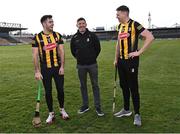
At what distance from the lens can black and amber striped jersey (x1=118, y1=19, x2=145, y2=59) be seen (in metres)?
6.32

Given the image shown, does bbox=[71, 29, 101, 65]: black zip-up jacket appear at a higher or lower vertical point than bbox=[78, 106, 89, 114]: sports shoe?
higher

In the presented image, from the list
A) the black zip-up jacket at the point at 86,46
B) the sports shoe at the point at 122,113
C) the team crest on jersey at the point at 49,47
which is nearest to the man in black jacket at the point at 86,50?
the black zip-up jacket at the point at 86,46

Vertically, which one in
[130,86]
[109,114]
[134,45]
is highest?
[134,45]

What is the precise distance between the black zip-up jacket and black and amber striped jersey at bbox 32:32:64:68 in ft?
1.93

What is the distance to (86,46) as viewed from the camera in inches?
281

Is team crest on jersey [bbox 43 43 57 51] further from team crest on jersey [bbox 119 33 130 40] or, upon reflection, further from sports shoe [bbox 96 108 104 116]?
sports shoe [bbox 96 108 104 116]

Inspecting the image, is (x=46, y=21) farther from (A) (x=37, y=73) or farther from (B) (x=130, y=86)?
(B) (x=130, y=86)

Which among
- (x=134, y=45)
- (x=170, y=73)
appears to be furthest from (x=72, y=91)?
(x=170, y=73)

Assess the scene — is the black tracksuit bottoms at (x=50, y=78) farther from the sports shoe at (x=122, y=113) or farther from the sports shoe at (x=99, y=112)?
the sports shoe at (x=122, y=113)

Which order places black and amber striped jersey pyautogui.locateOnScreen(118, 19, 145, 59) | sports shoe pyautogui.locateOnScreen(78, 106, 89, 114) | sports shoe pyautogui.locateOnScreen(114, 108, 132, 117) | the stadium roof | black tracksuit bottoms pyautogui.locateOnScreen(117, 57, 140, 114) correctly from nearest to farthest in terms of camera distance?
black and amber striped jersey pyautogui.locateOnScreen(118, 19, 145, 59) → black tracksuit bottoms pyautogui.locateOnScreen(117, 57, 140, 114) → sports shoe pyautogui.locateOnScreen(114, 108, 132, 117) → sports shoe pyautogui.locateOnScreen(78, 106, 89, 114) → the stadium roof

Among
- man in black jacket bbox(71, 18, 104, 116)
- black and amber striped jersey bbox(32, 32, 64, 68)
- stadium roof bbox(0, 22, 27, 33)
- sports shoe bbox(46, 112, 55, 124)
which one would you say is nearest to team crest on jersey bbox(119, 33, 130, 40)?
man in black jacket bbox(71, 18, 104, 116)

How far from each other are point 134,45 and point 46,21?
6.04ft

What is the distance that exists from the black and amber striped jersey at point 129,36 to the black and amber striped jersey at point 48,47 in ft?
4.24

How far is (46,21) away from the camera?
21.6 ft
